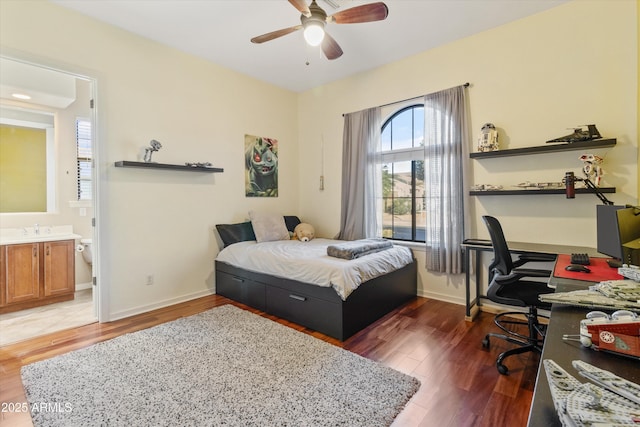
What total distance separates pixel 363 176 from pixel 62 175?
4.06m

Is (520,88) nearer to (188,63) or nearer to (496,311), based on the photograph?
(496,311)

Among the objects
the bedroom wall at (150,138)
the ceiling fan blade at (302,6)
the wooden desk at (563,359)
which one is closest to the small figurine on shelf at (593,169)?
the wooden desk at (563,359)

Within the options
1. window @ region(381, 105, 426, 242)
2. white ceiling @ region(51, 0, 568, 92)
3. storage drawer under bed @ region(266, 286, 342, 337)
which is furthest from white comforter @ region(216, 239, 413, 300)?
white ceiling @ region(51, 0, 568, 92)

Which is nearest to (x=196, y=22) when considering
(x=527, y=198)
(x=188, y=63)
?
(x=188, y=63)

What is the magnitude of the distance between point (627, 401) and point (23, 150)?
5714 mm

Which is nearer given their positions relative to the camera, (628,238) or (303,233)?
(628,238)

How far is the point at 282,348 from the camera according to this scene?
2.39 meters

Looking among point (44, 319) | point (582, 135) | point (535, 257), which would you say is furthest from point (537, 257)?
point (44, 319)

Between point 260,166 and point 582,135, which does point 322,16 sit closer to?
point 582,135

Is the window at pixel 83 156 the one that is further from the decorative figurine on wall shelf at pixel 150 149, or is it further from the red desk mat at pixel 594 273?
the red desk mat at pixel 594 273

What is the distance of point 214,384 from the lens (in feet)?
6.33

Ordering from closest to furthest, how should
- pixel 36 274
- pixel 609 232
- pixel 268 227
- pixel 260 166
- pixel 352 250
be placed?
1. pixel 609 232
2. pixel 352 250
3. pixel 36 274
4. pixel 268 227
5. pixel 260 166

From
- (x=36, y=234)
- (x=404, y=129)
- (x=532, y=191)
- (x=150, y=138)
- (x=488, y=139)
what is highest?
(x=404, y=129)

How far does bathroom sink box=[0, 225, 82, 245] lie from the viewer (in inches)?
133
